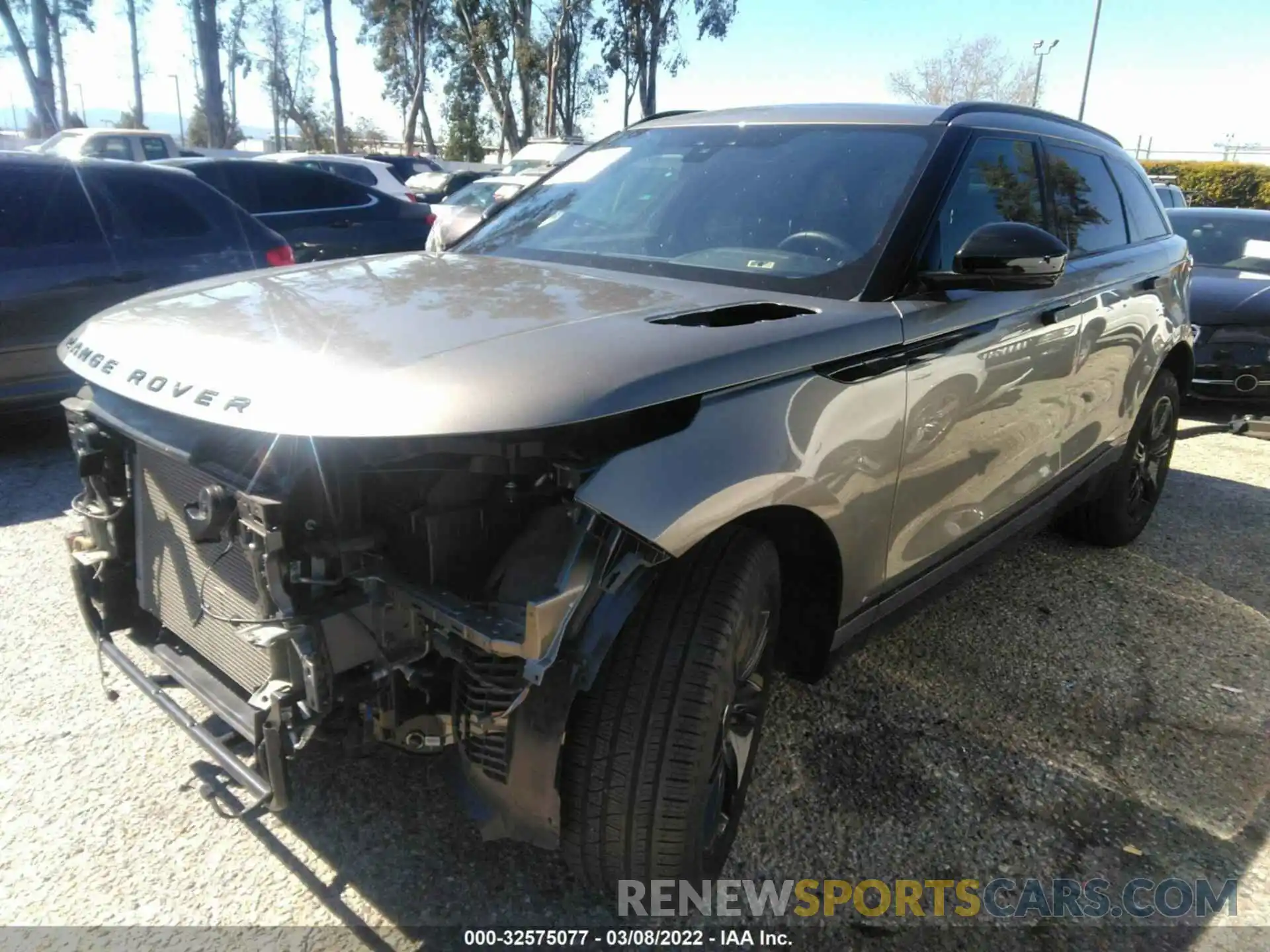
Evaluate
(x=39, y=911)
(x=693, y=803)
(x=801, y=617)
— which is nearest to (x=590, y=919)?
(x=693, y=803)

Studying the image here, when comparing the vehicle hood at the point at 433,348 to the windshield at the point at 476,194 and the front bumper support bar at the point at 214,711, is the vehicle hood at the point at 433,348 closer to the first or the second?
the front bumper support bar at the point at 214,711

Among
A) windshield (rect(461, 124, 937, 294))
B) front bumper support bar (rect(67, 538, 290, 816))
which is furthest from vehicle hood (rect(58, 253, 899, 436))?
front bumper support bar (rect(67, 538, 290, 816))

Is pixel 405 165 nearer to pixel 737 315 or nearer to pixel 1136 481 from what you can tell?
pixel 1136 481

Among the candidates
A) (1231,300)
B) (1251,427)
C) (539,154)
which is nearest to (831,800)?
(1251,427)

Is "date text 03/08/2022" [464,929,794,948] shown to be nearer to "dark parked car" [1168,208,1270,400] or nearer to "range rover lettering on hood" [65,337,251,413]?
"range rover lettering on hood" [65,337,251,413]

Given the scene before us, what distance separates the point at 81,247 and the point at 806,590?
4.74 meters

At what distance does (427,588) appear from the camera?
5.80 ft

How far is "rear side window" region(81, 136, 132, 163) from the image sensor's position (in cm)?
1628

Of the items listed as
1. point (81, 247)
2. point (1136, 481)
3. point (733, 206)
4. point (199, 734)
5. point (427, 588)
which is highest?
point (733, 206)

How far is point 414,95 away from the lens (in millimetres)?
38781

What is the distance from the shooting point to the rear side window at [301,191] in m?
8.64

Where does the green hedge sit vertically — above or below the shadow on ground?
above

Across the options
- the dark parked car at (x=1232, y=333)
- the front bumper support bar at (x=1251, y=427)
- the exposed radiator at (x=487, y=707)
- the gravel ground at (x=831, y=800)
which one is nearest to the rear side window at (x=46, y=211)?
the gravel ground at (x=831, y=800)

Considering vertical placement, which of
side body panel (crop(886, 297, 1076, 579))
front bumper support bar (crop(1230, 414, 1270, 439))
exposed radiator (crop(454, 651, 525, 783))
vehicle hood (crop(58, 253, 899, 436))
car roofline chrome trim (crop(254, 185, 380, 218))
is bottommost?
front bumper support bar (crop(1230, 414, 1270, 439))
